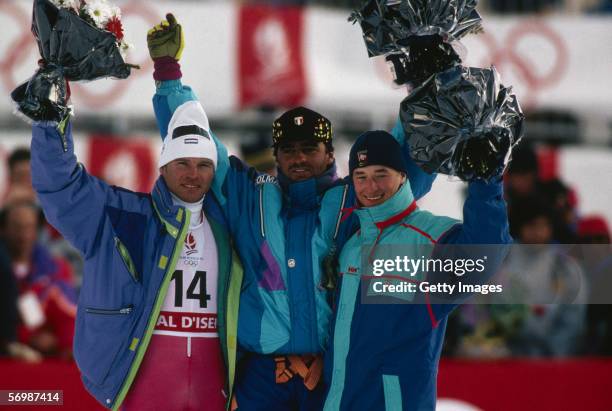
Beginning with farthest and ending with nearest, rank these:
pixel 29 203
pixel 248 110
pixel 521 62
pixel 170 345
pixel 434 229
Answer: pixel 521 62, pixel 248 110, pixel 29 203, pixel 170 345, pixel 434 229

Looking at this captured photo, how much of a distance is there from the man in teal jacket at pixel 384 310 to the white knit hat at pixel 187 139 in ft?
2.44

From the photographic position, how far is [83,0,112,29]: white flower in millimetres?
4660

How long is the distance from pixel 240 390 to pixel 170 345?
1.25ft

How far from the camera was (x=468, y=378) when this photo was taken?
6.68 meters

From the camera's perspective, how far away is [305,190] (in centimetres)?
489

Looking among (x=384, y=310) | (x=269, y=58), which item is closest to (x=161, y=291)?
(x=384, y=310)

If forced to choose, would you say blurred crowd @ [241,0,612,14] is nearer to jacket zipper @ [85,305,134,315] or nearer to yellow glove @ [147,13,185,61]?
yellow glove @ [147,13,185,61]

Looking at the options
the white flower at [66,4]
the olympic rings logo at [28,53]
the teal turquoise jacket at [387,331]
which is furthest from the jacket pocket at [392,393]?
the olympic rings logo at [28,53]

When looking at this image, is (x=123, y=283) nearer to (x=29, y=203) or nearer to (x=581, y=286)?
(x=29, y=203)

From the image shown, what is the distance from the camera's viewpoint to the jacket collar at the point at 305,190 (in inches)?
192

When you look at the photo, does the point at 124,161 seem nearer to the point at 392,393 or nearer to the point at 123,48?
the point at 123,48

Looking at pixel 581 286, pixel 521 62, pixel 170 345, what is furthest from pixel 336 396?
pixel 521 62

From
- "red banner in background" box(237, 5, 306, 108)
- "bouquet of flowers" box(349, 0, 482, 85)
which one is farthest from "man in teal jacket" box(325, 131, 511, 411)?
"red banner in background" box(237, 5, 306, 108)

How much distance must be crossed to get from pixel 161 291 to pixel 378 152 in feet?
3.80
